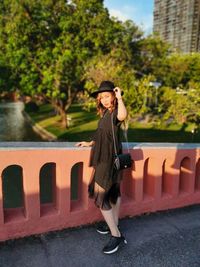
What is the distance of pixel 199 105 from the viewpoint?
11547 millimetres

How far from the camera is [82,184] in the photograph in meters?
3.45

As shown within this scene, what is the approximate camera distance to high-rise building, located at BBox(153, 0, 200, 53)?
16469mm

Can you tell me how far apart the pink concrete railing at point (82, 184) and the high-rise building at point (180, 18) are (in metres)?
14.4

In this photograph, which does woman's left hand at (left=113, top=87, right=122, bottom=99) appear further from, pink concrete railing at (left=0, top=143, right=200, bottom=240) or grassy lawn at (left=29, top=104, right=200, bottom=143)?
grassy lawn at (left=29, top=104, right=200, bottom=143)

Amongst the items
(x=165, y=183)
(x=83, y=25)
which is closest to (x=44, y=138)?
(x=83, y=25)

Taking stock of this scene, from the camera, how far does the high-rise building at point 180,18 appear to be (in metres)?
16.5

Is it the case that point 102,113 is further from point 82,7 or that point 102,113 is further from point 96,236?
point 82,7

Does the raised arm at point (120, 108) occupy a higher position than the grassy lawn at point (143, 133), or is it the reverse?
the raised arm at point (120, 108)

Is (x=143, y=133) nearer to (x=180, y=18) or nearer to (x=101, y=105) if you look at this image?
(x=180, y=18)

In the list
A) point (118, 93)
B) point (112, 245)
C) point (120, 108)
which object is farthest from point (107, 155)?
point (112, 245)

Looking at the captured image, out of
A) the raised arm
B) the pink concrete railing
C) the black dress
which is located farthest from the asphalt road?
the raised arm

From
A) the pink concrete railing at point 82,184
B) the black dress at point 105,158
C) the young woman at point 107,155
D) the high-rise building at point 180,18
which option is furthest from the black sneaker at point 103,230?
the high-rise building at point 180,18

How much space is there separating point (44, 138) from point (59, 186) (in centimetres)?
1627

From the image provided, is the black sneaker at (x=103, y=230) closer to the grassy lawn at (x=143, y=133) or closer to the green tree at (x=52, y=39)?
the grassy lawn at (x=143, y=133)
